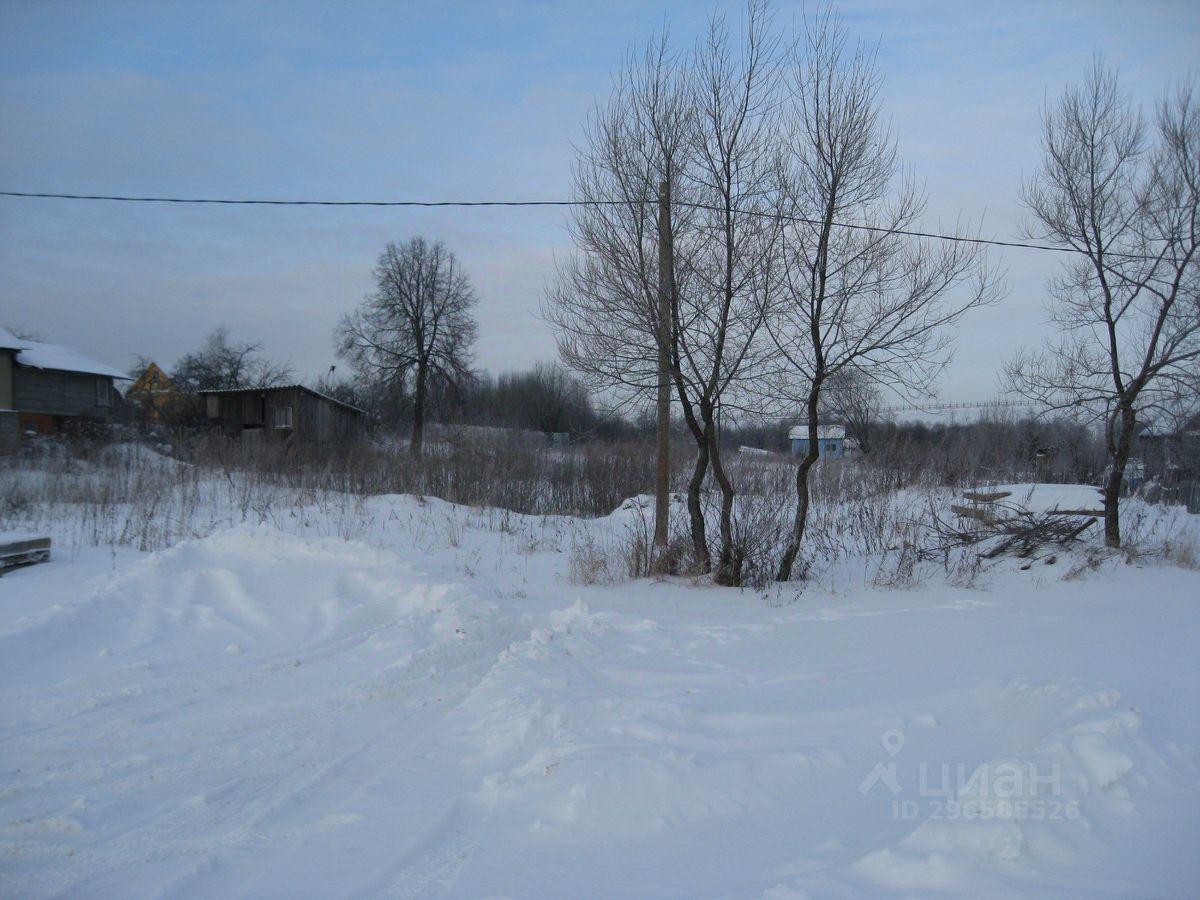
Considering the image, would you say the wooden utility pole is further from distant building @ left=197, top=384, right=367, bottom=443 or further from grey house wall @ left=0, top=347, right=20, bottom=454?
grey house wall @ left=0, top=347, right=20, bottom=454

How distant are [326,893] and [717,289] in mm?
7871

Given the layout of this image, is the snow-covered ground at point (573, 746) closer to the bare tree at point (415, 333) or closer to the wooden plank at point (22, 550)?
the wooden plank at point (22, 550)

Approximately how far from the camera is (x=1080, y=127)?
11.6 m

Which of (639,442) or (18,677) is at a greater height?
(639,442)

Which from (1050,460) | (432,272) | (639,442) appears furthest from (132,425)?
(1050,460)

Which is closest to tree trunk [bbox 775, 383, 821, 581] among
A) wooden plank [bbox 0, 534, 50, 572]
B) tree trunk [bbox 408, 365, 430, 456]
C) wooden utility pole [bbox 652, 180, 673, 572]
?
wooden utility pole [bbox 652, 180, 673, 572]

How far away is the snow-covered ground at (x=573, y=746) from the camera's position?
2.92m

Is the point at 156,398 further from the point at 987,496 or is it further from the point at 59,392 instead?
the point at 987,496

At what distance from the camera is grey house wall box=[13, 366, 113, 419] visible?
35.6 m

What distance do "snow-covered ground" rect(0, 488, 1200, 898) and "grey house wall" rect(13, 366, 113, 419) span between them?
36.2m

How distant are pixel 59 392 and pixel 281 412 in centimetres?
1106

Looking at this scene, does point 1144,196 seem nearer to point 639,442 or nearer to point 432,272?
point 639,442

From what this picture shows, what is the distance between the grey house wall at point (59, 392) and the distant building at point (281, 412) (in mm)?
4950

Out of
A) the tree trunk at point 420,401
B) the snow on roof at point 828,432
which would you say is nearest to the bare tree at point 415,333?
the tree trunk at point 420,401
